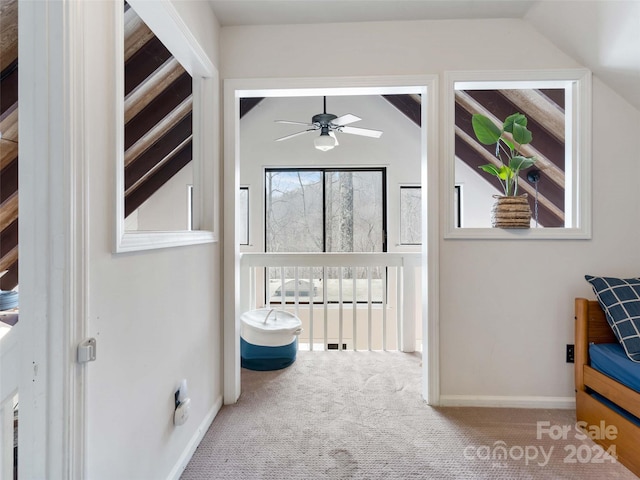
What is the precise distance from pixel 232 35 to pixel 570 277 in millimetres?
2537

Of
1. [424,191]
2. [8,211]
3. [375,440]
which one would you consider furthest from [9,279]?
[424,191]

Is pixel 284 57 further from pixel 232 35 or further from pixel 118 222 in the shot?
pixel 118 222

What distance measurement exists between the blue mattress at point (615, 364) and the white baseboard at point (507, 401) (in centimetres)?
38

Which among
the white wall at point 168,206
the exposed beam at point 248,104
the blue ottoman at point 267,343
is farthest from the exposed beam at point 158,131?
the white wall at point 168,206

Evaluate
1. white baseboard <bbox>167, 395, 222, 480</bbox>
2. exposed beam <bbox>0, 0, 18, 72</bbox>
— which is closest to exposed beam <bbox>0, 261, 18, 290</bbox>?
exposed beam <bbox>0, 0, 18, 72</bbox>

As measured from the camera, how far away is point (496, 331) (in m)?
1.99

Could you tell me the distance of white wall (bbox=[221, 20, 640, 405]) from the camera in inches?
76.2

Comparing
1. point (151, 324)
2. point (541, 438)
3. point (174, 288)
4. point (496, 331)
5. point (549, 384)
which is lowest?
point (541, 438)

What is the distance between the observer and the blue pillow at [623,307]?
5.10ft

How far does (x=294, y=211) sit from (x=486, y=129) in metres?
3.52

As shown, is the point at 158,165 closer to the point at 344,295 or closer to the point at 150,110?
the point at 150,110

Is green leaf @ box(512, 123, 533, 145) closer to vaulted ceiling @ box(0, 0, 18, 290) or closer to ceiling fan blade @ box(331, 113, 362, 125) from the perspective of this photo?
ceiling fan blade @ box(331, 113, 362, 125)

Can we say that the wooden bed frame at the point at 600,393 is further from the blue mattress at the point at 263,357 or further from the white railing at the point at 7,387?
the white railing at the point at 7,387

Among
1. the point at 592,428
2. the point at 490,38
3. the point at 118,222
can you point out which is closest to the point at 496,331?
the point at 592,428
